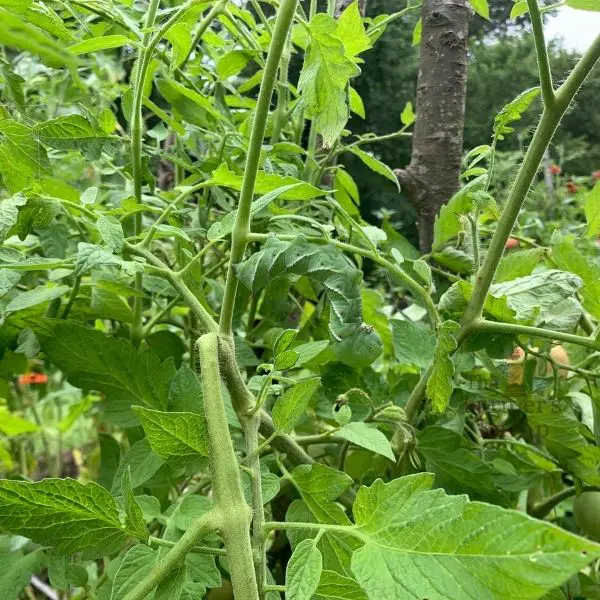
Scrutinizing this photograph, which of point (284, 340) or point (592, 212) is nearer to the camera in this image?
point (284, 340)

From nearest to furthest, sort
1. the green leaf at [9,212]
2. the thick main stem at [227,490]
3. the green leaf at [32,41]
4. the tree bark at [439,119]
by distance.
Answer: the green leaf at [32,41]
the thick main stem at [227,490]
the green leaf at [9,212]
the tree bark at [439,119]

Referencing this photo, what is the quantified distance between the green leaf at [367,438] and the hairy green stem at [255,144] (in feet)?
0.24

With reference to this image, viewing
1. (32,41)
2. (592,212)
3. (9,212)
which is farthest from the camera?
(592,212)

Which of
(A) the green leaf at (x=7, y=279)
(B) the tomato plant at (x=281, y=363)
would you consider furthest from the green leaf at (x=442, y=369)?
(A) the green leaf at (x=7, y=279)

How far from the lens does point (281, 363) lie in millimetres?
265

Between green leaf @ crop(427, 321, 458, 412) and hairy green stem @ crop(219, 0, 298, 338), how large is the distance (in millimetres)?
103

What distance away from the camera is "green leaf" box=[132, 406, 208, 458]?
24cm

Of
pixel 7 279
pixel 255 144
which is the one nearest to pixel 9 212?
pixel 7 279

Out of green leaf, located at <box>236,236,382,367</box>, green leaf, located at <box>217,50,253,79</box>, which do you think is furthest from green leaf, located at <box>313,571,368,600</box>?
green leaf, located at <box>217,50,253,79</box>

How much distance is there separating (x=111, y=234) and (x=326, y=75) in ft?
0.40

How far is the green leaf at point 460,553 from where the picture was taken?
0.53ft

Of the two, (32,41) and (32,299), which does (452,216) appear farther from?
(32,41)

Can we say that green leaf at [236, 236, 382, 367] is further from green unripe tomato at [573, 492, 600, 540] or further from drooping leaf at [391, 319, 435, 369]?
green unripe tomato at [573, 492, 600, 540]

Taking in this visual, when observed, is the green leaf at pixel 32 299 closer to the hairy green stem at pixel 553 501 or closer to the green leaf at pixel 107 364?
the green leaf at pixel 107 364
